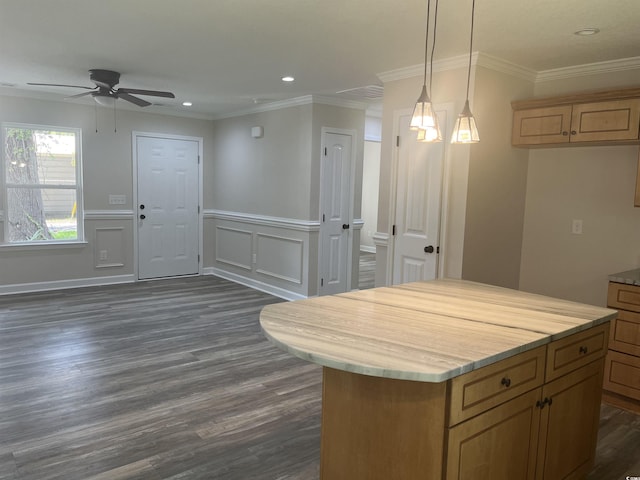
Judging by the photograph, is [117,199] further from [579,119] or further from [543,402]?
[543,402]

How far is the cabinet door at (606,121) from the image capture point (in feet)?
10.9

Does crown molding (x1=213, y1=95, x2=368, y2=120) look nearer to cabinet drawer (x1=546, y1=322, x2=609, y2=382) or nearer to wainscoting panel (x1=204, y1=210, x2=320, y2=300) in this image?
wainscoting panel (x1=204, y1=210, x2=320, y2=300)

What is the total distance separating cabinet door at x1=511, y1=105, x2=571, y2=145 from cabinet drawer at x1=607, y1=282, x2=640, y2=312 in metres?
1.16

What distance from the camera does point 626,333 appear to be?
3.23 meters

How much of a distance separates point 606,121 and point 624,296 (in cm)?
124

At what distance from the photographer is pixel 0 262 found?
596cm

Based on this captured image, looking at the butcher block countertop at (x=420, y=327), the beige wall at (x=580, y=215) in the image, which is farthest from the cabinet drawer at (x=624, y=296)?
the butcher block countertop at (x=420, y=327)

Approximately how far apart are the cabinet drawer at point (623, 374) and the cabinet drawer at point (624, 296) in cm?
33

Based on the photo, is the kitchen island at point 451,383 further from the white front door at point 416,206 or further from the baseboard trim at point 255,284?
the baseboard trim at point 255,284

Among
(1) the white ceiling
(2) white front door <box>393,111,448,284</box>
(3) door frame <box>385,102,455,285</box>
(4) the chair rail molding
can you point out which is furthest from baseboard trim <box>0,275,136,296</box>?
(3) door frame <box>385,102,455,285</box>

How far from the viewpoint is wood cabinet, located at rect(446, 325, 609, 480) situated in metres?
1.69

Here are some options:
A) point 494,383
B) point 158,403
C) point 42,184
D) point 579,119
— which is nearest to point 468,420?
point 494,383

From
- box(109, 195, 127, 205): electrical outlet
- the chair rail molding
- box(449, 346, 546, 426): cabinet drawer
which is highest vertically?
box(109, 195, 127, 205): electrical outlet

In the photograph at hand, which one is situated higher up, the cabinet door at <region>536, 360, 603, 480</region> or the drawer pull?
the drawer pull
